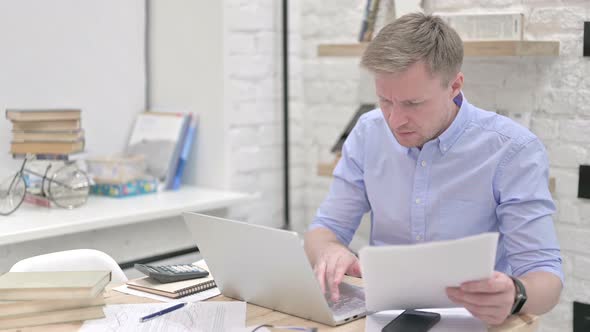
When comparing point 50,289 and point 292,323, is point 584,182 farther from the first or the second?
point 50,289

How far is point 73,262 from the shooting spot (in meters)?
2.05

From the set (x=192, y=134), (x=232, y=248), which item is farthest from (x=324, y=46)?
(x=232, y=248)

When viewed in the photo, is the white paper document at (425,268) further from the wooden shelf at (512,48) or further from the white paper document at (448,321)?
the wooden shelf at (512,48)

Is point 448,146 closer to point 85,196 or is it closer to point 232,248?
point 232,248

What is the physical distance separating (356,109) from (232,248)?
1571 mm

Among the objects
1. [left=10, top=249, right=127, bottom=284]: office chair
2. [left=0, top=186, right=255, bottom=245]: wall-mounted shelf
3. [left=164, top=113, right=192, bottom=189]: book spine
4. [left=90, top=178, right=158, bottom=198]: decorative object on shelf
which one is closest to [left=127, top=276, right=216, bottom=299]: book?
[left=10, top=249, right=127, bottom=284]: office chair

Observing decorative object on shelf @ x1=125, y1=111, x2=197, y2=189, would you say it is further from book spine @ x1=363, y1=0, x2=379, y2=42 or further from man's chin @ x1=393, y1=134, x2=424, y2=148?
man's chin @ x1=393, y1=134, x2=424, y2=148

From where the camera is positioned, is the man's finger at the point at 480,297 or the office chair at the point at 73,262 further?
the office chair at the point at 73,262

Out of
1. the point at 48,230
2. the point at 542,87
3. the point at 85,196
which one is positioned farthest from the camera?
the point at 85,196

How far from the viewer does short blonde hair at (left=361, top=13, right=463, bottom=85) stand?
1.75 metres

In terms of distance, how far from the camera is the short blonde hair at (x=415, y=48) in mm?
1748

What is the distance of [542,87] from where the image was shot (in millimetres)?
2570

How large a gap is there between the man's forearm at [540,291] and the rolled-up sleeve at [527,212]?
0.03 metres

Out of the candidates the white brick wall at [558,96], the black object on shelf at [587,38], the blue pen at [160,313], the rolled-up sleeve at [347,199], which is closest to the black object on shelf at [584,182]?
the white brick wall at [558,96]
